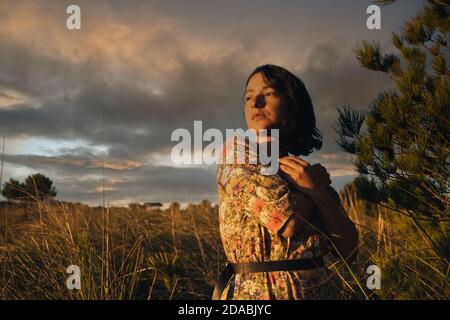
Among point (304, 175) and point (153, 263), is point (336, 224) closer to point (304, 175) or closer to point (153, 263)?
point (304, 175)

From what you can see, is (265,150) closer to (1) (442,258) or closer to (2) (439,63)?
(1) (442,258)

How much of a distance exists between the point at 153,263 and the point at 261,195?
3.37m

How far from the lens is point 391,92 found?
3932 millimetres

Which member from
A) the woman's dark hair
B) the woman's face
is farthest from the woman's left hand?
the woman's dark hair

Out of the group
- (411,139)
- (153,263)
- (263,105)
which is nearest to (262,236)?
(263,105)

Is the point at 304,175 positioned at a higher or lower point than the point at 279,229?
higher

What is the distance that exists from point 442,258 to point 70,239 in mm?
3176

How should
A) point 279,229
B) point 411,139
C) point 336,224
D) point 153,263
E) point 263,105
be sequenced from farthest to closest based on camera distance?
point 153,263 < point 411,139 < point 263,105 < point 336,224 < point 279,229

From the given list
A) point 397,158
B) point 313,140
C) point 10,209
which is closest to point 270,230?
point 313,140

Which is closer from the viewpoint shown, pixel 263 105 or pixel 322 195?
pixel 322 195

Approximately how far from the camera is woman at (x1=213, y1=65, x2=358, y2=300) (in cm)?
197

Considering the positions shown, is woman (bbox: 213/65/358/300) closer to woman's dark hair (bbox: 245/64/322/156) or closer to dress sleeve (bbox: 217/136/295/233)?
dress sleeve (bbox: 217/136/295/233)

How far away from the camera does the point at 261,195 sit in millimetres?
1961

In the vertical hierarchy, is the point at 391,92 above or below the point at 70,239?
above
